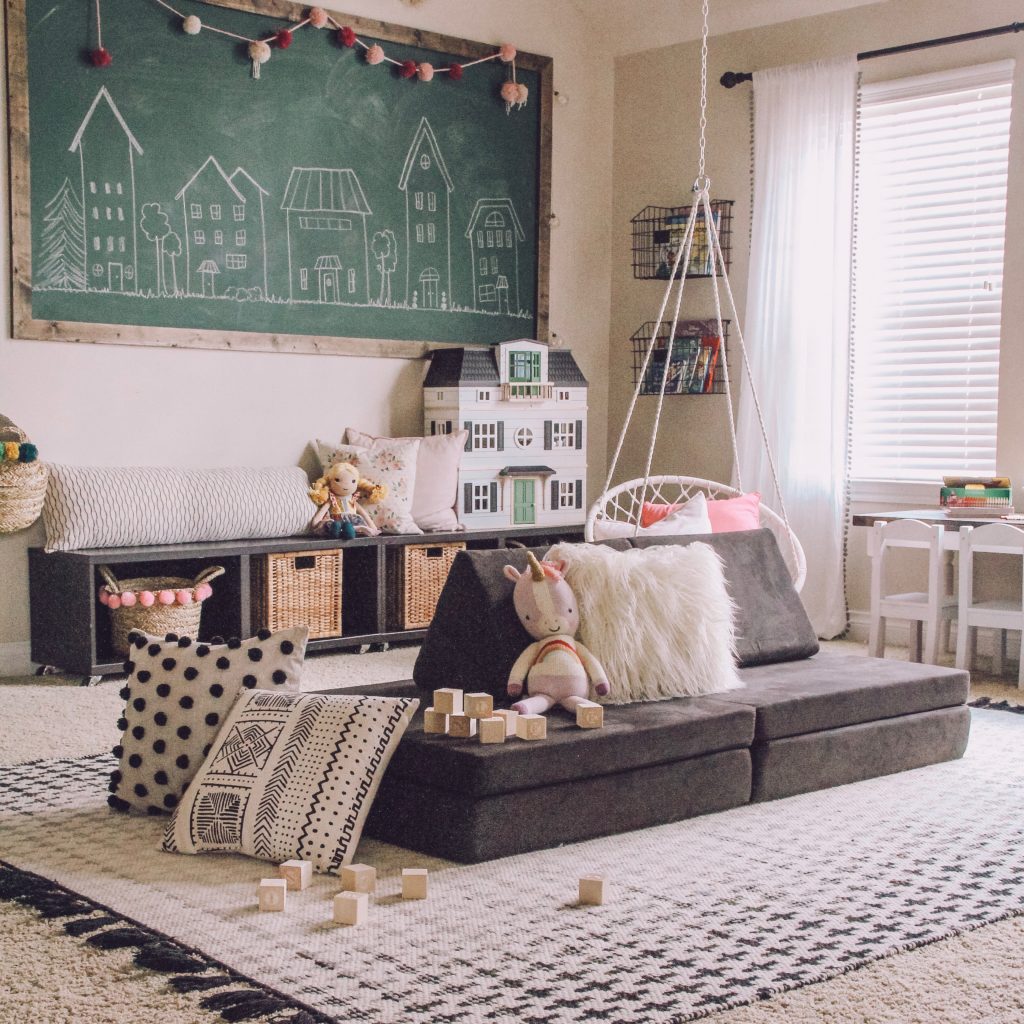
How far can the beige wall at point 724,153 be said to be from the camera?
5488 millimetres

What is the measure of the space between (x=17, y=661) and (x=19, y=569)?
334 mm

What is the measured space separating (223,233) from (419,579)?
159cm

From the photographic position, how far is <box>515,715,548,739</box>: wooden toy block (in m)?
2.93

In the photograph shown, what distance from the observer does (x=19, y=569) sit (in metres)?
5.07

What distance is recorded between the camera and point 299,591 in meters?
5.38

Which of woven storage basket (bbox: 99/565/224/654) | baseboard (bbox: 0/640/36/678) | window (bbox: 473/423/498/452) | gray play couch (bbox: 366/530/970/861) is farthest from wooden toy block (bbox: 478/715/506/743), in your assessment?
window (bbox: 473/423/498/452)

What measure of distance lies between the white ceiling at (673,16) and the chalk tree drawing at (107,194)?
259 centimetres

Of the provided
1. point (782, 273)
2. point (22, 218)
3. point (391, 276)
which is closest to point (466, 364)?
point (391, 276)

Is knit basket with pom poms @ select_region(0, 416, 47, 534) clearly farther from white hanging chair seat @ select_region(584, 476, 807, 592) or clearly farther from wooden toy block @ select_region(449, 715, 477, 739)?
wooden toy block @ select_region(449, 715, 477, 739)

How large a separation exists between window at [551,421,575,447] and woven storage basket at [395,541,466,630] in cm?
82

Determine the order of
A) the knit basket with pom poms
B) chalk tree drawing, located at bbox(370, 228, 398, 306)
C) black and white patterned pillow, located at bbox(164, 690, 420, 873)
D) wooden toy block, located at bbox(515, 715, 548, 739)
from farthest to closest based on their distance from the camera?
chalk tree drawing, located at bbox(370, 228, 398, 306)
the knit basket with pom poms
wooden toy block, located at bbox(515, 715, 548, 739)
black and white patterned pillow, located at bbox(164, 690, 420, 873)

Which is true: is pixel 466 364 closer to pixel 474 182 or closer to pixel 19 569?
pixel 474 182

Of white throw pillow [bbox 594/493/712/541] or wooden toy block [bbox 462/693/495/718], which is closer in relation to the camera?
wooden toy block [bbox 462/693/495/718]

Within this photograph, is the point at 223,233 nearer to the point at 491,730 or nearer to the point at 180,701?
the point at 180,701
